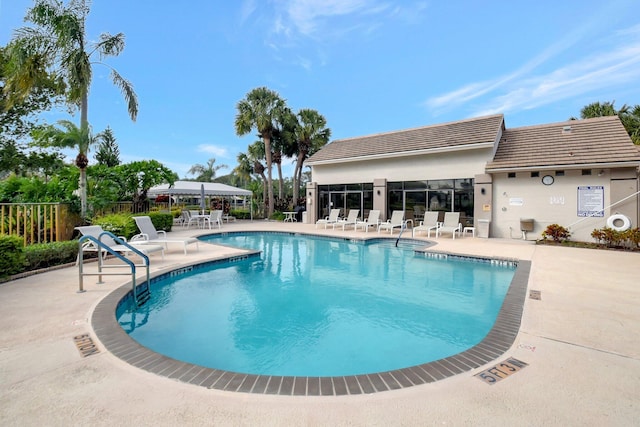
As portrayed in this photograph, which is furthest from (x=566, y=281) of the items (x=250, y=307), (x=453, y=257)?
(x=250, y=307)

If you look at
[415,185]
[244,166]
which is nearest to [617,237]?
[415,185]

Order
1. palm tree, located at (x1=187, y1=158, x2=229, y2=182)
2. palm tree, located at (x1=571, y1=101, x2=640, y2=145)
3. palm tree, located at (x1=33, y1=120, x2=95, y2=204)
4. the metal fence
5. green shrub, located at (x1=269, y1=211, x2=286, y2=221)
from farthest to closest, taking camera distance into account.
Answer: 1. palm tree, located at (x1=187, y1=158, x2=229, y2=182)
2. palm tree, located at (x1=571, y1=101, x2=640, y2=145)
3. green shrub, located at (x1=269, y1=211, x2=286, y2=221)
4. palm tree, located at (x1=33, y1=120, x2=95, y2=204)
5. the metal fence

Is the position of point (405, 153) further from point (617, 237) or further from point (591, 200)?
point (617, 237)

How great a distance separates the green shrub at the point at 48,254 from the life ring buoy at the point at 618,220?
1676 centimetres

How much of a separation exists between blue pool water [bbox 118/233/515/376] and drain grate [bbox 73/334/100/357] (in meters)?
0.77

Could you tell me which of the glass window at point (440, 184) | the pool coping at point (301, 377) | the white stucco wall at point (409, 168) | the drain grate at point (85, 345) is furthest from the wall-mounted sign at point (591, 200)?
the drain grate at point (85, 345)

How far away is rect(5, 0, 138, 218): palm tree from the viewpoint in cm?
1019

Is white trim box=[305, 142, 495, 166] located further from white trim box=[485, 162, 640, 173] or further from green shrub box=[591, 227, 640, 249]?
green shrub box=[591, 227, 640, 249]

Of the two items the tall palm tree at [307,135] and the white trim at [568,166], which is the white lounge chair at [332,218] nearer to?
the tall palm tree at [307,135]

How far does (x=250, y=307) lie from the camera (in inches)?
220

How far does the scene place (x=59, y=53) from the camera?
10.7 metres

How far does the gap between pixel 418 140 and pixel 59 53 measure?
1574 cm

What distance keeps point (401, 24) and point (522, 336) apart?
58.3ft

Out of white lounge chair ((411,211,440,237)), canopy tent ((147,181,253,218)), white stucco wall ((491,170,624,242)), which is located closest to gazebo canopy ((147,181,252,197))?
canopy tent ((147,181,253,218))
